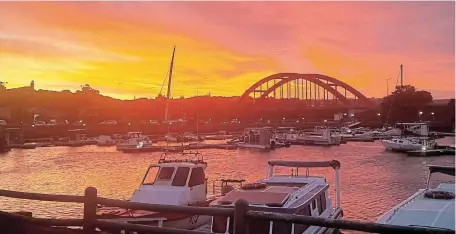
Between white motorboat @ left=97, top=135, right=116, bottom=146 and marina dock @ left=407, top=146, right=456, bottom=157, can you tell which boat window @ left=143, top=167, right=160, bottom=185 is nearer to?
marina dock @ left=407, top=146, right=456, bottom=157

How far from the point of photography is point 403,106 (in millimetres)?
152250

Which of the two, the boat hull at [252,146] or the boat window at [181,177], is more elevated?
the boat window at [181,177]

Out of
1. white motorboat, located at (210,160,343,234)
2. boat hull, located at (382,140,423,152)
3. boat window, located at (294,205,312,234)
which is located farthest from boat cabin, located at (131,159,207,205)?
boat hull, located at (382,140,423,152)

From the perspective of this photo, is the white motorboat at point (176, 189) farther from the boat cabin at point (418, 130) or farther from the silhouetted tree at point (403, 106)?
the silhouetted tree at point (403, 106)

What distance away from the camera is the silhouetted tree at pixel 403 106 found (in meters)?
152

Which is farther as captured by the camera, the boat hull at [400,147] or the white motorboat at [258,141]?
the white motorboat at [258,141]

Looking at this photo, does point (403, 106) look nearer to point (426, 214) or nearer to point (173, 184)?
point (173, 184)

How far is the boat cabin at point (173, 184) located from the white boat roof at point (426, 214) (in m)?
7.98

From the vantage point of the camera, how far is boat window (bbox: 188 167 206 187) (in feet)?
63.0

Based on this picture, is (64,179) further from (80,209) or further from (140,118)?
(140,118)

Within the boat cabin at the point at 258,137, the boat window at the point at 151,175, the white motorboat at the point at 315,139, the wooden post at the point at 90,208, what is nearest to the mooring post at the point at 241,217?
the wooden post at the point at 90,208

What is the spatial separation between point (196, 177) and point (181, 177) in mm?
699

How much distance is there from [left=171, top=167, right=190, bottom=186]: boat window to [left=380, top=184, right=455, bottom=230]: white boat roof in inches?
326

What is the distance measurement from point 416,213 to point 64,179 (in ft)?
134
